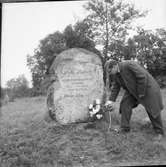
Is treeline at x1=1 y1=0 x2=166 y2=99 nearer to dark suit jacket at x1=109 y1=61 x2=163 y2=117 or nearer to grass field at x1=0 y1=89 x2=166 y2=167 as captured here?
dark suit jacket at x1=109 y1=61 x2=163 y2=117

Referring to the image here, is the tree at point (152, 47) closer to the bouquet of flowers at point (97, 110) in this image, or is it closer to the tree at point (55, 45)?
the tree at point (55, 45)

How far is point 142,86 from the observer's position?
16.9ft

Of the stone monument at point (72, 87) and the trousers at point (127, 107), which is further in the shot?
the stone monument at point (72, 87)

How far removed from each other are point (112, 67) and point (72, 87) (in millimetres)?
866

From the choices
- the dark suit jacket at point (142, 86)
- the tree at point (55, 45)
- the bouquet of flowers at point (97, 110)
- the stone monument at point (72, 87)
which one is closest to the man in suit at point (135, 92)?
the dark suit jacket at point (142, 86)

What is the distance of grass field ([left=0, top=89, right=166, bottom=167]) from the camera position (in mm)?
4871

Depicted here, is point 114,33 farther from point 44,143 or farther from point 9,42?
point 44,143

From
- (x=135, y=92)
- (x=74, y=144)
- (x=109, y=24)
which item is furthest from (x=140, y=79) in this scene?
(x=74, y=144)

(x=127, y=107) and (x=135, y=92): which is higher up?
(x=135, y=92)

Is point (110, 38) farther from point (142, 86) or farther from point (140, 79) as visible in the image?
point (142, 86)

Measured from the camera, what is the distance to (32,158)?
194 inches

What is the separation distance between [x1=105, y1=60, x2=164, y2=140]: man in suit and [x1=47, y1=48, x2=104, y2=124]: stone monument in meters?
0.47

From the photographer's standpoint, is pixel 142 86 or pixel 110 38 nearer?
pixel 142 86

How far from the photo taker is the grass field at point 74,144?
4.87m
